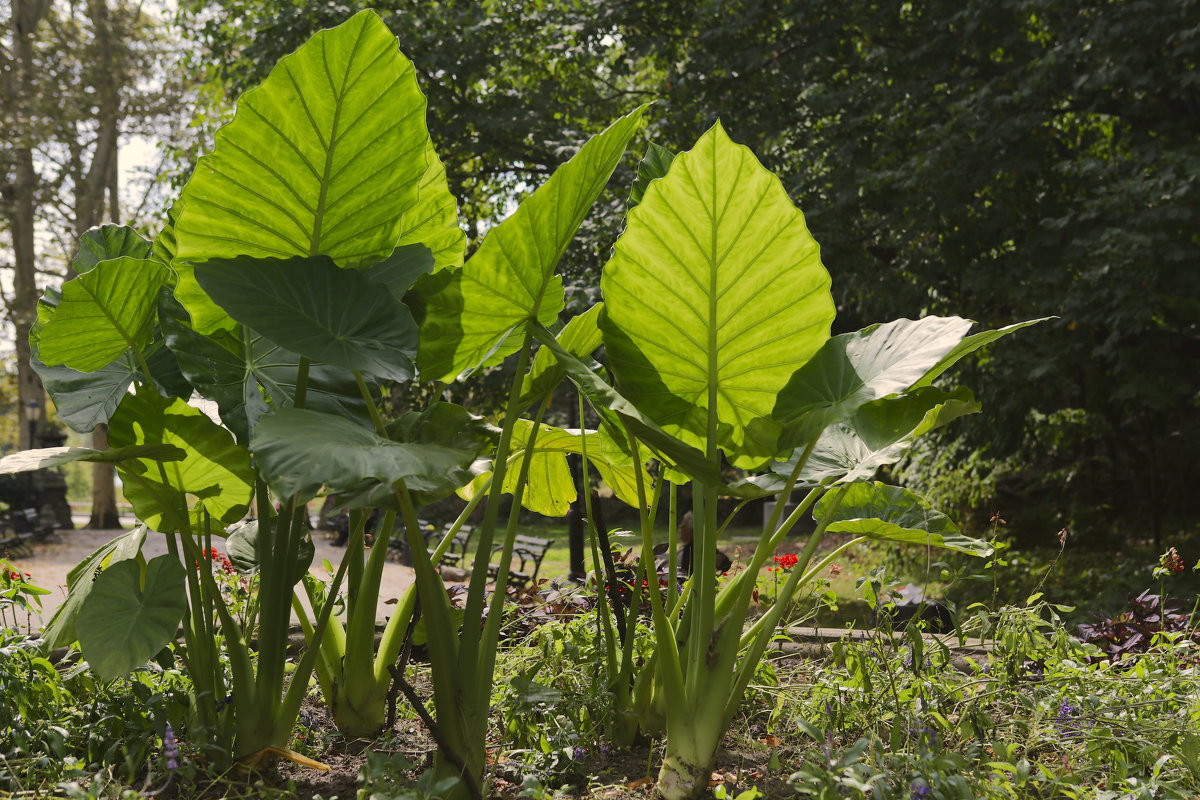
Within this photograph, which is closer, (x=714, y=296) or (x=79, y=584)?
(x=714, y=296)

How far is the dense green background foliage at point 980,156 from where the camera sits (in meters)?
5.85

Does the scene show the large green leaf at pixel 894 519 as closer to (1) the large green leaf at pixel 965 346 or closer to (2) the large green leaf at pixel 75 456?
(1) the large green leaf at pixel 965 346

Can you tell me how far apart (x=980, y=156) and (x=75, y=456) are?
246 inches

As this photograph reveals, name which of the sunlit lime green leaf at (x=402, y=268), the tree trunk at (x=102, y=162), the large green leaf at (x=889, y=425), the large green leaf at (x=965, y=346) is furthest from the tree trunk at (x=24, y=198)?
the large green leaf at (x=965, y=346)

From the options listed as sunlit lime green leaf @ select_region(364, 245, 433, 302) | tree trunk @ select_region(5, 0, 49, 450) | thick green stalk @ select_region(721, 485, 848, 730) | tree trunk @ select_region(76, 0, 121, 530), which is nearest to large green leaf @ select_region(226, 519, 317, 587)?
sunlit lime green leaf @ select_region(364, 245, 433, 302)

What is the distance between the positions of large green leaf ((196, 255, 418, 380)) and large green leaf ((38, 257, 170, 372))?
1.12 ft

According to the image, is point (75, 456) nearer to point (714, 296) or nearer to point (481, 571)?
point (481, 571)

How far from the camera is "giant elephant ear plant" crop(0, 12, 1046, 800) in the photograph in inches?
62.1

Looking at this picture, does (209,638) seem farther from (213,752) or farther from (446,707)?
(446,707)

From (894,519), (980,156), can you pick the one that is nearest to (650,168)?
(894,519)

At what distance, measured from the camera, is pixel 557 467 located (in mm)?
2533

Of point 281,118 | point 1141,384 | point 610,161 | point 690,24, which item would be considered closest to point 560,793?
point 610,161

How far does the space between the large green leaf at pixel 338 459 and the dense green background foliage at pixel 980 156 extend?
208 inches

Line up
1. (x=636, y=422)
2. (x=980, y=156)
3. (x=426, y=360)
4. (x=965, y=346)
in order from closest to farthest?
(x=636, y=422)
(x=965, y=346)
(x=426, y=360)
(x=980, y=156)
